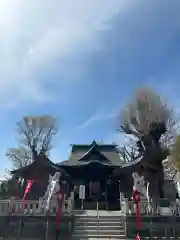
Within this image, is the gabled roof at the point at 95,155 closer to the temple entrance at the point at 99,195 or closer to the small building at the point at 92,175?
the small building at the point at 92,175

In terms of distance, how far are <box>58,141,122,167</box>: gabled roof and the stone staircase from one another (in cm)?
1083

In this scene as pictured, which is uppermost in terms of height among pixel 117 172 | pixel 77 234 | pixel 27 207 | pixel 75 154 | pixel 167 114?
pixel 167 114

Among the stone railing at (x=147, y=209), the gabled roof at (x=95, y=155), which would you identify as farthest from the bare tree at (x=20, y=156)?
the stone railing at (x=147, y=209)

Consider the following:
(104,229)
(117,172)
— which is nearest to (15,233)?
(104,229)

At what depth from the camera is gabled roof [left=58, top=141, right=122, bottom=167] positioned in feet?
89.4

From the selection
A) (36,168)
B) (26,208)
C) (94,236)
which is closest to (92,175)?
(36,168)

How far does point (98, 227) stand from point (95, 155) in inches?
554

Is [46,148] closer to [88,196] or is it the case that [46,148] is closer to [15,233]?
[88,196]

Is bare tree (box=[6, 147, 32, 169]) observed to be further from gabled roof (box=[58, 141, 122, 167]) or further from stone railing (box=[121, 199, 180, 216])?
stone railing (box=[121, 199, 180, 216])

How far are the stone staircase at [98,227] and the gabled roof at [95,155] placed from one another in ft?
35.5

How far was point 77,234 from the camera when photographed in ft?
45.7

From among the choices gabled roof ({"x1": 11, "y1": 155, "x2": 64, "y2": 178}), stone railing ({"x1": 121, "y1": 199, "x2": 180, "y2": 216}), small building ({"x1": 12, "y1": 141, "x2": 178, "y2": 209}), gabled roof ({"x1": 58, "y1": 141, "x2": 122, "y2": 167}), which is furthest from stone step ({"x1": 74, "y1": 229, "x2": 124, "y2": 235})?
gabled roof ({"x1": 58, "y1": 141, "x2": 122, "y2": 167})

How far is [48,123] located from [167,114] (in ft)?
57.1

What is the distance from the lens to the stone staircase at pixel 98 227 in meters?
13.7
